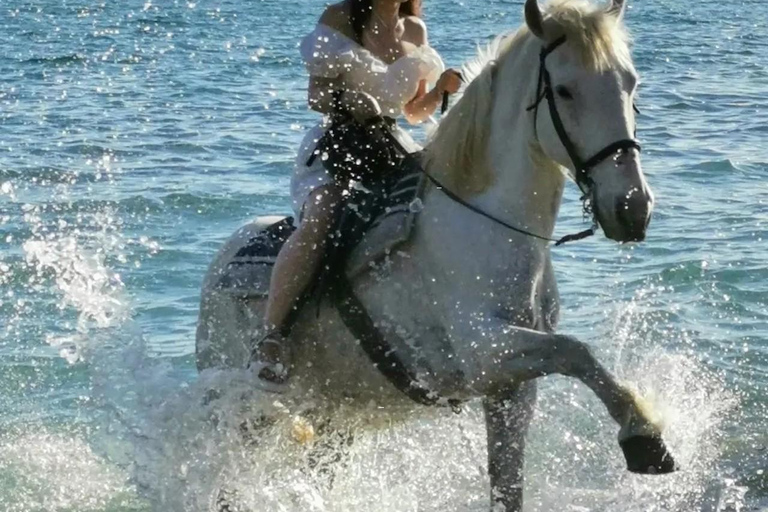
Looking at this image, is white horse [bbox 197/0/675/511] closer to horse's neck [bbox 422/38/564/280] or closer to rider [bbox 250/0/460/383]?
horse's neck [bbox 422/38/564/280]

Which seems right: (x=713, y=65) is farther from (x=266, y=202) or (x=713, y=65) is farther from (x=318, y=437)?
(x=318, y=437)

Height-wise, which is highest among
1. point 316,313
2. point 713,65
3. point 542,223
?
point 542,223

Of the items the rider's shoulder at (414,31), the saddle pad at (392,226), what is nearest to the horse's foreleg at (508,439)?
the saddle pad at (392,226)

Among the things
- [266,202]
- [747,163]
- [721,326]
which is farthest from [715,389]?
[747,163]

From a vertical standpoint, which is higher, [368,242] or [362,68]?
[362,68]

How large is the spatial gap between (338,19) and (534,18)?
3.32 ft

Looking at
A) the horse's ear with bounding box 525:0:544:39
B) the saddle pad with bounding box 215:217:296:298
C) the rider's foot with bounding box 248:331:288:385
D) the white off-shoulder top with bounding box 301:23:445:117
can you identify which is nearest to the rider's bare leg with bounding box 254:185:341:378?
the rider's foot with bounding box 248:331:288:385

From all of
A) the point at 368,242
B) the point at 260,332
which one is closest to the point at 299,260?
the point at 368,242

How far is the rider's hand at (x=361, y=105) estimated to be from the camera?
5.44 metres

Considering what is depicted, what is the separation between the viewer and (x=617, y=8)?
4926 mm

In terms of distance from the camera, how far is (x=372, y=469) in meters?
6.38

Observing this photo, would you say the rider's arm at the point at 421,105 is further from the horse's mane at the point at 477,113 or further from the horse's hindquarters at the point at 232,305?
the horse's hindquarters at the point at 232,305

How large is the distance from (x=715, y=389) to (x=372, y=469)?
2.51m

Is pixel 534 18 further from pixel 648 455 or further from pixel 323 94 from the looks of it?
pixel 648 455
